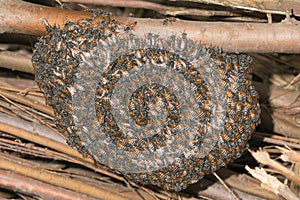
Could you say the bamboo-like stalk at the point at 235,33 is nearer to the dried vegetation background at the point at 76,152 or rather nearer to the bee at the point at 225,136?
the dried vegetation background at the point at 76,152

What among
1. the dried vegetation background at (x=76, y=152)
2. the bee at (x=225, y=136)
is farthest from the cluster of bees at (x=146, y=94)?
the dried vegetation background at (x=76, y=152)

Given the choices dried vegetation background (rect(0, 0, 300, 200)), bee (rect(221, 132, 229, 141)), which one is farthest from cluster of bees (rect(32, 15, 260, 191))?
dried vegetation background (rect(0, 0, 300, 200))

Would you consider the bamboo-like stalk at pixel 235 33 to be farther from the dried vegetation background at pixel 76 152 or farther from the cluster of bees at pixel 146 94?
the dried vegetation background at pixel 76 152

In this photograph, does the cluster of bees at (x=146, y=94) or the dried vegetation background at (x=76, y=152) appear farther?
the dried vegetation background at (x=76, y=152)

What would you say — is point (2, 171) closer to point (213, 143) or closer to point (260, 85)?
point (213, 143)

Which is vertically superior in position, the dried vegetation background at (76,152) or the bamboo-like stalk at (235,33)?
the bamboo-like stalk at (235,33)

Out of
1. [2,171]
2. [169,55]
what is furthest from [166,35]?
[2,171]

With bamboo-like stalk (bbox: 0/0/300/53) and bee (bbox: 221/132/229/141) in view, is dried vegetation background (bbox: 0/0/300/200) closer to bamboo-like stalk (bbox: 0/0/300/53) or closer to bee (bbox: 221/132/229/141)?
bamboo-like stalk (bbox: 0/0/300/53)

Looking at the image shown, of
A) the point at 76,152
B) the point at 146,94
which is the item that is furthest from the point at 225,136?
the point at 76,152
